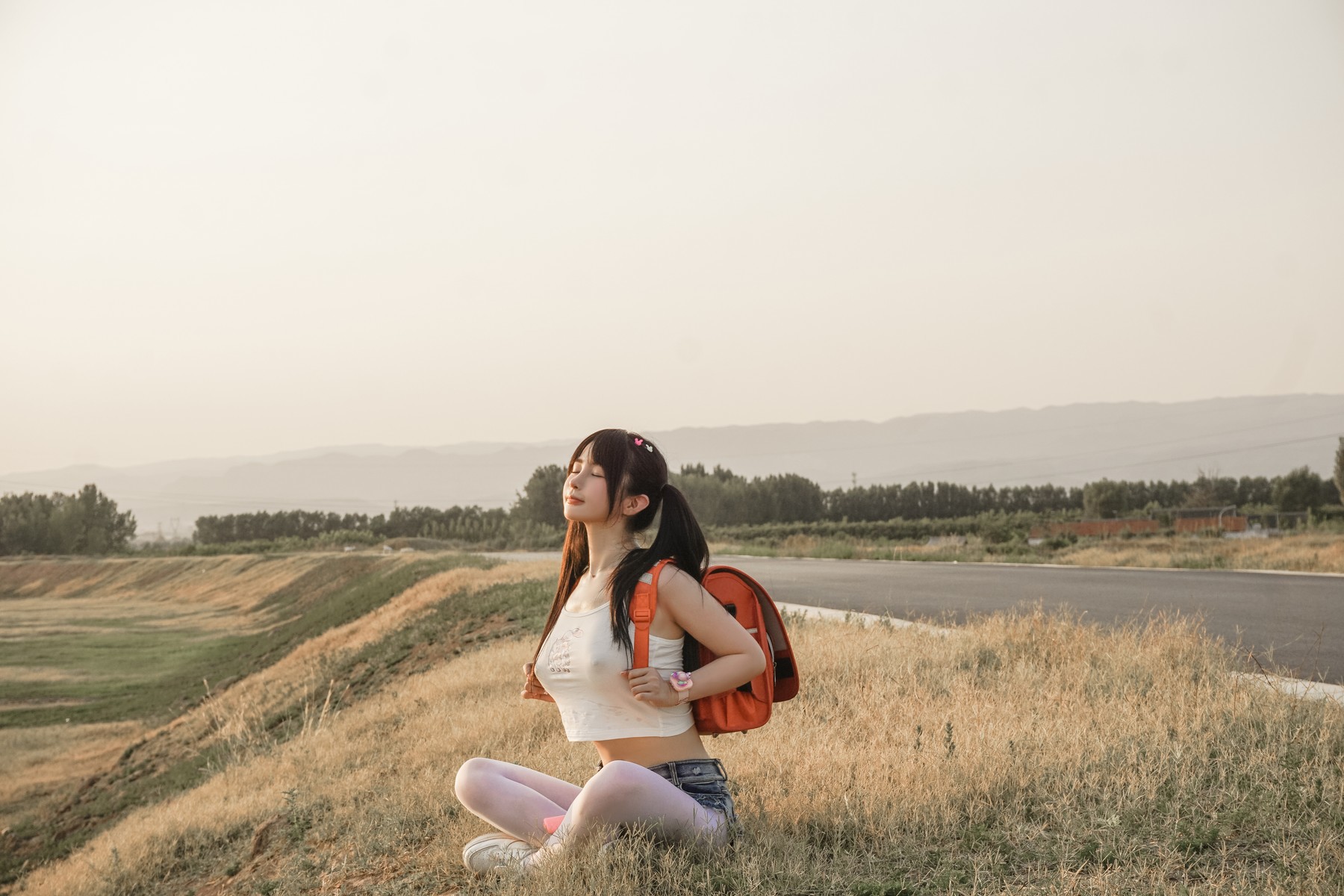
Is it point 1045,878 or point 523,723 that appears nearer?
point 1045,878

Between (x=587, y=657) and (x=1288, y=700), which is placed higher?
(x=587, y=657)

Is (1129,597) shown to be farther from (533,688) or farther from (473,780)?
(473,780)

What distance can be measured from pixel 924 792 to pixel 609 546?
6.69 ft

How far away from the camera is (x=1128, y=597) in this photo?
14.7 meters

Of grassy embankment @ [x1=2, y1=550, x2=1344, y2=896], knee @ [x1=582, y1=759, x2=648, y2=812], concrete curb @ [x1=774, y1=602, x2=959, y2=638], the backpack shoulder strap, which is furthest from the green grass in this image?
the backpack shoulder strap

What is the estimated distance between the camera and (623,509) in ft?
13.3

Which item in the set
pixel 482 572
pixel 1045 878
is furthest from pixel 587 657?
pixel 482 572

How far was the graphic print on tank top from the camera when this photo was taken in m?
3.92

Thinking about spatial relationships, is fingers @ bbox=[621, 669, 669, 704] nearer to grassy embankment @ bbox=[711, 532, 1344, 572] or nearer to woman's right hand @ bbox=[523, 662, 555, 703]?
woman's right hand @ bbox=[523, 662, 555, 703]

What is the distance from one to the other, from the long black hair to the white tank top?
0.24 ft

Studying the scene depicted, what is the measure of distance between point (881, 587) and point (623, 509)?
1485 centimetres

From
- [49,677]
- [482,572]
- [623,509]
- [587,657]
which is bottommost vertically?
[49,677]

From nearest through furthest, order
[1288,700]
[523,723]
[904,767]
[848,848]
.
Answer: [848,848] → [904,767] → [1288,700] → [523,723]

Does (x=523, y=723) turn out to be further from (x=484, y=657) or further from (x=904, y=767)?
(x=484, y=657)
